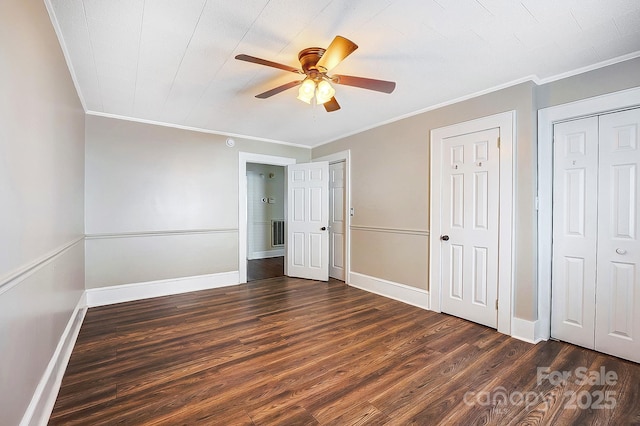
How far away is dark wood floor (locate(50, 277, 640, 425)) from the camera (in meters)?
1.60

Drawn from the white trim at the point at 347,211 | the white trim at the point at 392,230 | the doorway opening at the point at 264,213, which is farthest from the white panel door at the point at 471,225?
the doorway opening at the point at 264,213

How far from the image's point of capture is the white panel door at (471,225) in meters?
2.73

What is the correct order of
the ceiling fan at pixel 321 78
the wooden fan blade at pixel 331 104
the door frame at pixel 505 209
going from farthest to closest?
the door frame at pixel 505 209, the wooden fan blade at pixel 331 104, the ceiling fan at pixel 321 78

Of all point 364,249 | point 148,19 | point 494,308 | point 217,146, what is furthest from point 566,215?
point 217,146

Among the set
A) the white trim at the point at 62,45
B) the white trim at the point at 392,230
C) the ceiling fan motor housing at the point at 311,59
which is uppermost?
the white trim at the point at 62,45

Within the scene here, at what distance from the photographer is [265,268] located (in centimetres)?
568

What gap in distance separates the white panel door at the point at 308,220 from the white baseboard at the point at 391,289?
2.01 ft

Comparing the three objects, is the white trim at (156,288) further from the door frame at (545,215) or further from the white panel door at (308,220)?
the door frame at (545,215)

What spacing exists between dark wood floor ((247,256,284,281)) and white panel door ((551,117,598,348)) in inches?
154

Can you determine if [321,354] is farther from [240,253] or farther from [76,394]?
[240,253]

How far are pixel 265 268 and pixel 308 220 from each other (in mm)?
1658

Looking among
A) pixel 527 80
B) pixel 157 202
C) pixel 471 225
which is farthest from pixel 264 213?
pixel 527 80

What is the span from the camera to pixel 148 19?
170 cm

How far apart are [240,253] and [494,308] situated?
348cm
